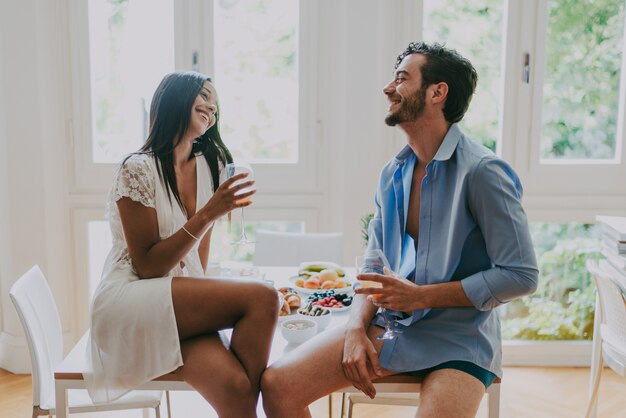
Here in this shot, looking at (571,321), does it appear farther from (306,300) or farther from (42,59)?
(42,59)

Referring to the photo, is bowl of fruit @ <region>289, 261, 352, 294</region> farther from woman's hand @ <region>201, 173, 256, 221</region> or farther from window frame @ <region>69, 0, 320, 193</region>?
window frame @ <region>69, 0, 320, 193</region>

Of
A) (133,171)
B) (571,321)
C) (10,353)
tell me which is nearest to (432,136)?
(133,171)

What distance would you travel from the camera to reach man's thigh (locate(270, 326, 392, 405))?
68.3 inches

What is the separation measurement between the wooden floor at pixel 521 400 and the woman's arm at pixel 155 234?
143 cm

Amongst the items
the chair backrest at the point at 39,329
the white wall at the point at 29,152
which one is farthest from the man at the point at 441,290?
the white wall at the point at 29,152

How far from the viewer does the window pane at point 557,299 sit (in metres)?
3.70

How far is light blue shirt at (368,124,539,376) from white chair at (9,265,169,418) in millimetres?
879

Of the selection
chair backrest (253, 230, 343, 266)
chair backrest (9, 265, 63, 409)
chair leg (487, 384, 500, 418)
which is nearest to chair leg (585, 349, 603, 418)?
chair backrest (253, 230, 343, 266)

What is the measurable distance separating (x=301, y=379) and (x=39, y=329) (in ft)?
3.19

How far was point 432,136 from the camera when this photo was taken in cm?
194

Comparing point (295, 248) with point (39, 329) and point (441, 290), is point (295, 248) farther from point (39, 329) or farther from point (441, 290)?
point (441, 290)

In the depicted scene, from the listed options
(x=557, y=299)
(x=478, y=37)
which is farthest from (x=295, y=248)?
(x=557, y=299)

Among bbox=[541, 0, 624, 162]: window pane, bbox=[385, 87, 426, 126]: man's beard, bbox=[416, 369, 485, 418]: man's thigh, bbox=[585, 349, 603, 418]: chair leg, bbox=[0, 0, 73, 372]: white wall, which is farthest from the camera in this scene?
bbox=[541, 0, 624, 162]: window pane

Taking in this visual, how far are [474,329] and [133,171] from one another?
3.26 feet
